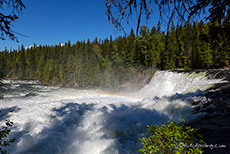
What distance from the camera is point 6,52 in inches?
3812

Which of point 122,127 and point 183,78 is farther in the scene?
point 183,78

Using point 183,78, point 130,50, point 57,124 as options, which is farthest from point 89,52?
point 57,124

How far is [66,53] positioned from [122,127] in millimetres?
67250

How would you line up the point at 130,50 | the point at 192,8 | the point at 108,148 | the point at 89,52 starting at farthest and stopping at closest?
the point at 89,52, the point at 130,50, the point at 108,148, the point at 192,8

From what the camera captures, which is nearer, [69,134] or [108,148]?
[108,148]

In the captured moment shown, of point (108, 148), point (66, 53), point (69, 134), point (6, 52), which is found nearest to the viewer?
point (108, 148)

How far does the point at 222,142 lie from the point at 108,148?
8.51 feet

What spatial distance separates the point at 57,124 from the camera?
5.61 metres

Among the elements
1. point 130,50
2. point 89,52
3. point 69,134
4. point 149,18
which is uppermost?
point 89,52

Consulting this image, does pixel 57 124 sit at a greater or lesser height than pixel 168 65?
lesser

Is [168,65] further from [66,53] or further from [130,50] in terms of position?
[66,53]

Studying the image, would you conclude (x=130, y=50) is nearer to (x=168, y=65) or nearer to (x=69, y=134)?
(x=168, y=65)

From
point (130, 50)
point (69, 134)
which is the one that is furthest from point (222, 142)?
point (130, 50)

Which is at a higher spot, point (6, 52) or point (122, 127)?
point (6, 52)
